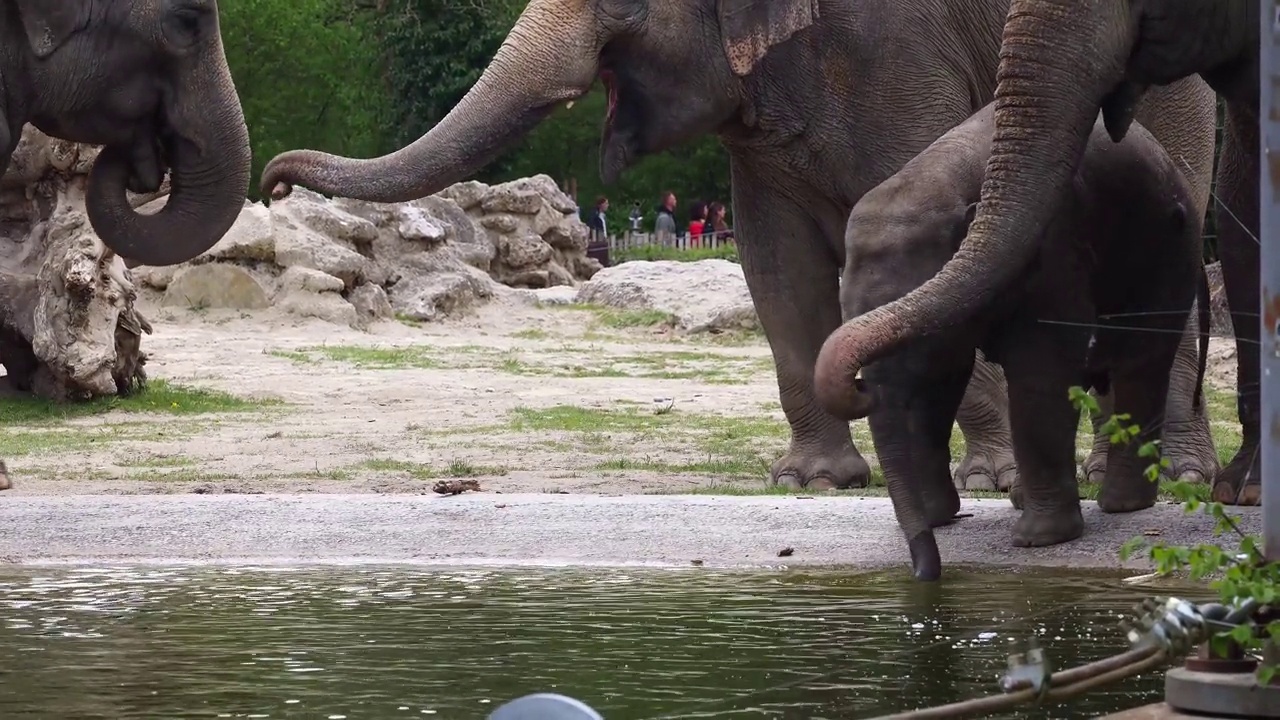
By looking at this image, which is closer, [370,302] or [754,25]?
[754,25]

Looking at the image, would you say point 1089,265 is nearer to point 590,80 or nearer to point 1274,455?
point 590,80

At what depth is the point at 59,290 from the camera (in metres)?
12.9

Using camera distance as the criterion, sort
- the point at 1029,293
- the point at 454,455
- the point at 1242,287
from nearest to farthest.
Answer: the point at 1029,293 → the point at 1242,287 → the point at 454,455

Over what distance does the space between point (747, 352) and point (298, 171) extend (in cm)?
991

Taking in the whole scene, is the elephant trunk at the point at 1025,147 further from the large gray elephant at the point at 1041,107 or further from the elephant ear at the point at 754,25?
the elephant ear at the point at 754,25

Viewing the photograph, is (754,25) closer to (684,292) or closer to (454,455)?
(454,455)

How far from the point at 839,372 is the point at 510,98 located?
328cm

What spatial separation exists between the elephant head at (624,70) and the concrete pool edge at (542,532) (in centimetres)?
154

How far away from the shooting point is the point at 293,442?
11242 millimetres

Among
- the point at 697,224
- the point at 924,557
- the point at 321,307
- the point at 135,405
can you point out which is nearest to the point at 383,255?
the point at 321,307

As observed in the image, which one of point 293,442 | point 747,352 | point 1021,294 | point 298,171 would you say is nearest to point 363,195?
point 298,171

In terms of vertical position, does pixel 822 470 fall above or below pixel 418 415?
below

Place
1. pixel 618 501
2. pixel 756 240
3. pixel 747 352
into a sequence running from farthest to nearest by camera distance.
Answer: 1. pixel 747 352
2. pixel 756 240
3. pixel 618 501

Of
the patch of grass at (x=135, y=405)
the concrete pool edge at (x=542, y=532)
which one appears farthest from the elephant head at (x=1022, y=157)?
the patch of grass at (x=135, y=405)
